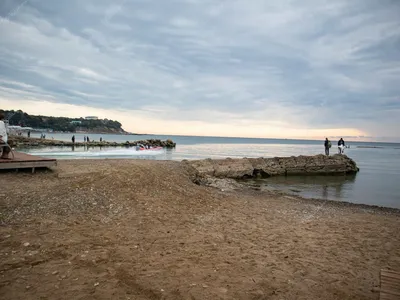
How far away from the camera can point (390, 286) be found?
383 centimetres

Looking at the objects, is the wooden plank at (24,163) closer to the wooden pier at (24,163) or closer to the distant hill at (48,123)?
the wooden pier at (24,163)

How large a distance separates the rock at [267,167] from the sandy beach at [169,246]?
25.9 ft

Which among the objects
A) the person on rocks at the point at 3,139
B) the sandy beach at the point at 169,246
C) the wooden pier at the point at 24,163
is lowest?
the sandy beach at the point at 169,246

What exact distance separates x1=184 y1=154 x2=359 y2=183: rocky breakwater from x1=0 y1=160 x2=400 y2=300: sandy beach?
8134 millimetres

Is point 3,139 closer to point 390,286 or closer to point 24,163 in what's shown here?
point 24,163

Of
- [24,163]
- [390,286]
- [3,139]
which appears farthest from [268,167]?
A: [390,286]

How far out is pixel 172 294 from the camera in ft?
13.3

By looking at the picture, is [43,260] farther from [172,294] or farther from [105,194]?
[105,194]

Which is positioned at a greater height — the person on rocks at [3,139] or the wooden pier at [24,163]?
the person on rocks at [3,139]

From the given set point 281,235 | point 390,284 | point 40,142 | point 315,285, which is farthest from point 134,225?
Answer: point 40,142

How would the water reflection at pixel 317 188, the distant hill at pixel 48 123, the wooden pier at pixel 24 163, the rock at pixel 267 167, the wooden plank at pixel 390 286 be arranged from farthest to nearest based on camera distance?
1. the distant hill at pixel 48 123
2. the rock at pixel 267 167
3. the water reflection at pixel 317 188
4. the wooden pier at pixel 24 163
5. the wooden plank at pixel 390 286

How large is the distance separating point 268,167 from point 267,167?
0.41 feet

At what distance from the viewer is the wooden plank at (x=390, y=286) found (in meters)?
3.55

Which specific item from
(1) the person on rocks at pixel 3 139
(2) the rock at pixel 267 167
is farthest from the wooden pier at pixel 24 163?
(2) the rock at pixel 267 167
